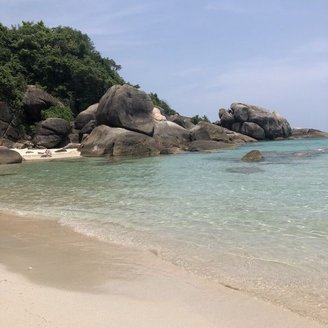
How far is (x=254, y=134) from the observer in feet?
146

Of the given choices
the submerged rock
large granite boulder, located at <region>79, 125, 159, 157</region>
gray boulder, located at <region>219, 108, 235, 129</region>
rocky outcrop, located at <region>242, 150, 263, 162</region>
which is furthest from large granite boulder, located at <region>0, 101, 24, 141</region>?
gray boulder, located at <region>219, 108, 235, 129</region>

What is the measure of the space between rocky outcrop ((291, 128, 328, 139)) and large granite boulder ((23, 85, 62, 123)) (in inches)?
1209

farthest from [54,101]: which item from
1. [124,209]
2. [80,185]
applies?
[124,209]

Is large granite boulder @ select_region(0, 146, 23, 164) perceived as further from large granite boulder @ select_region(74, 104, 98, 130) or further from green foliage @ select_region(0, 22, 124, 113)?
green foliage @ select_region(0, 22, 124, 113)

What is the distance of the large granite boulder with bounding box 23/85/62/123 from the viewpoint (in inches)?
1197

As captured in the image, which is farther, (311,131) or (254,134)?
(311,131)

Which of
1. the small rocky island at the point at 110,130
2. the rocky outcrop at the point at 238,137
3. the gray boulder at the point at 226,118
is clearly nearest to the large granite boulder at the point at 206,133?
the small rocky island at the point at 110,130

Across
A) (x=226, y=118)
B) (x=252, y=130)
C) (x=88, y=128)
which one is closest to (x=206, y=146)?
(x=88, y=128)

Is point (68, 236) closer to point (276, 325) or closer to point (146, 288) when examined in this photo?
point (146, 288)

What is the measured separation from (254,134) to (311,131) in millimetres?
12271

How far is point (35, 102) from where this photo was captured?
30.6 meters

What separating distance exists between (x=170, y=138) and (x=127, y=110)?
3.83 meters

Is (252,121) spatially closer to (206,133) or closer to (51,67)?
(206,133)

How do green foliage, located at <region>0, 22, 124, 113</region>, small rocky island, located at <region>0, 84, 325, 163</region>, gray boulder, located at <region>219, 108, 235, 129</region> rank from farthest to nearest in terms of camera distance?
gray boulder, located at <region>219, 108, 235, 129</region>
green foliage, located at <region>0, 22, 124, 113</region>
small rocky island, located at <region>0, 84, 325, 163</region>
